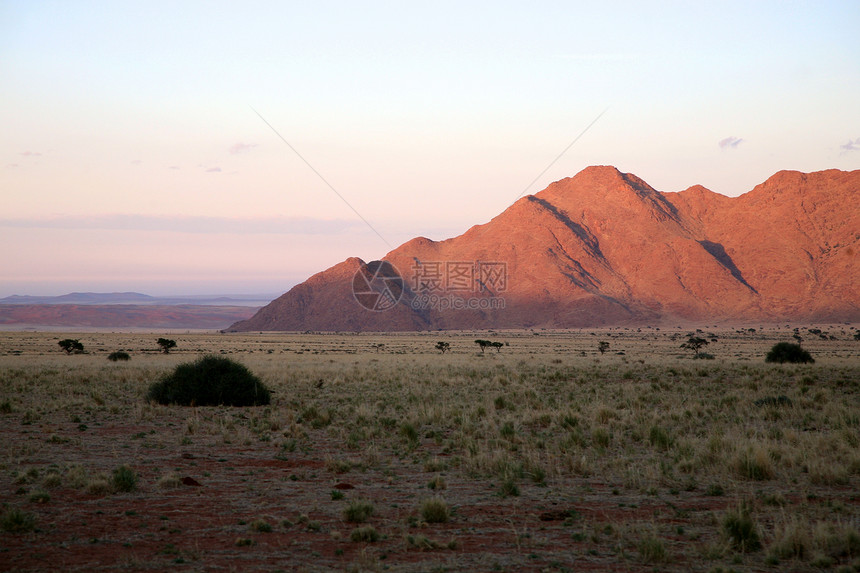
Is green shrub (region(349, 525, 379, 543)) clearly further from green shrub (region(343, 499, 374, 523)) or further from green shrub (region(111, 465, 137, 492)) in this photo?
green shrub (region(111, 465, 137, 492))

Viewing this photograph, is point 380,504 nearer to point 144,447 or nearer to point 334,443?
point 334,443

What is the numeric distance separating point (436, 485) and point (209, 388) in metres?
13.0

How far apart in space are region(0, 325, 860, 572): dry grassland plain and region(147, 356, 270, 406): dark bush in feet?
3.03

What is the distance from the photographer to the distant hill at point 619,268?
12912 cm

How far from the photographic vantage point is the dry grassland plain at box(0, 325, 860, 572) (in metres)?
7.38

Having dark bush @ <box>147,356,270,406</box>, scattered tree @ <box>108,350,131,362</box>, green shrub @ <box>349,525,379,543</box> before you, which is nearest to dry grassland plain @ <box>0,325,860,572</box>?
green shrub @ <box>349,525,379,543</box>

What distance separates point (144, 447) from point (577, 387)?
16.4m

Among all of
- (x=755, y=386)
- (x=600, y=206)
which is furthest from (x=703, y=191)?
(x=755, y=386)

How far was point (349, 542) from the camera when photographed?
7898 mm

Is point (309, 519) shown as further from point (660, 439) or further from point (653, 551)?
point (660, 439)

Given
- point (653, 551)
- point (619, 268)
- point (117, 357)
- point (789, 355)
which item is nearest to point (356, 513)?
point (653, 551)

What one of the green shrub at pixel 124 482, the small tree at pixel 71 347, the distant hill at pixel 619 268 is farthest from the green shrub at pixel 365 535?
the distant hill at pixel 619 268

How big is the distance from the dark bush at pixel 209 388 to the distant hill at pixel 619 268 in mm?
109079

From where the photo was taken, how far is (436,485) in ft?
35.1
